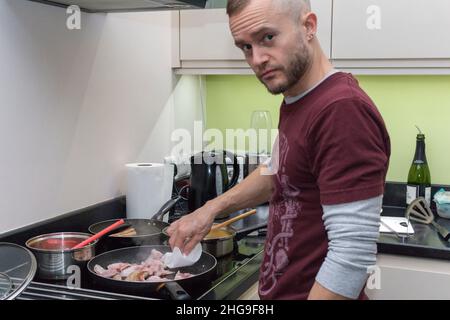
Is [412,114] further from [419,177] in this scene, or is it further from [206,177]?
[206,177]

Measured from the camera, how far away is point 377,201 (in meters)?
0.95

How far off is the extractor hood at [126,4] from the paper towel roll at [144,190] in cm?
52

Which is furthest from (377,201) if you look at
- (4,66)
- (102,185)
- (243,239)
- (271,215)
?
(102,185)

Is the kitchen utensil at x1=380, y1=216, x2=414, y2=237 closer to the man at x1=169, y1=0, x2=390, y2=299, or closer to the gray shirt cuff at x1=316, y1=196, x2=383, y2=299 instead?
the man at x1=169, y1=0, x2=390, y2=299

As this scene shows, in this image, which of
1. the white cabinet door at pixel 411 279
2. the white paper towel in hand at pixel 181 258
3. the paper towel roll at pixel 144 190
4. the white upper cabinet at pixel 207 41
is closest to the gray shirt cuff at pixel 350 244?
the white paper towel in hand at pixel 181 258

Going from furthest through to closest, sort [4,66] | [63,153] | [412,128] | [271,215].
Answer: [412,128] < [63,153] < [4,66] < [271,215]

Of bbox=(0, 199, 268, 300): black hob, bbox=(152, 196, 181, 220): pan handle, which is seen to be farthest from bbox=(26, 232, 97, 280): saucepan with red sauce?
bbox=(152, 196, 181, 220): pan handle

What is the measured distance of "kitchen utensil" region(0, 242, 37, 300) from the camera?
102 cm

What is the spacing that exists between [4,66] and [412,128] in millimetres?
1634

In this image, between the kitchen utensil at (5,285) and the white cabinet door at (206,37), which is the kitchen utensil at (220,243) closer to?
the kitchen utensil at (5,285)

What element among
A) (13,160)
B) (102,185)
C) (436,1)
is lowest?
(102,185)

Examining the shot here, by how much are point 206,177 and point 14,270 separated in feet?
3.16

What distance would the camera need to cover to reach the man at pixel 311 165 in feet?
3.10
